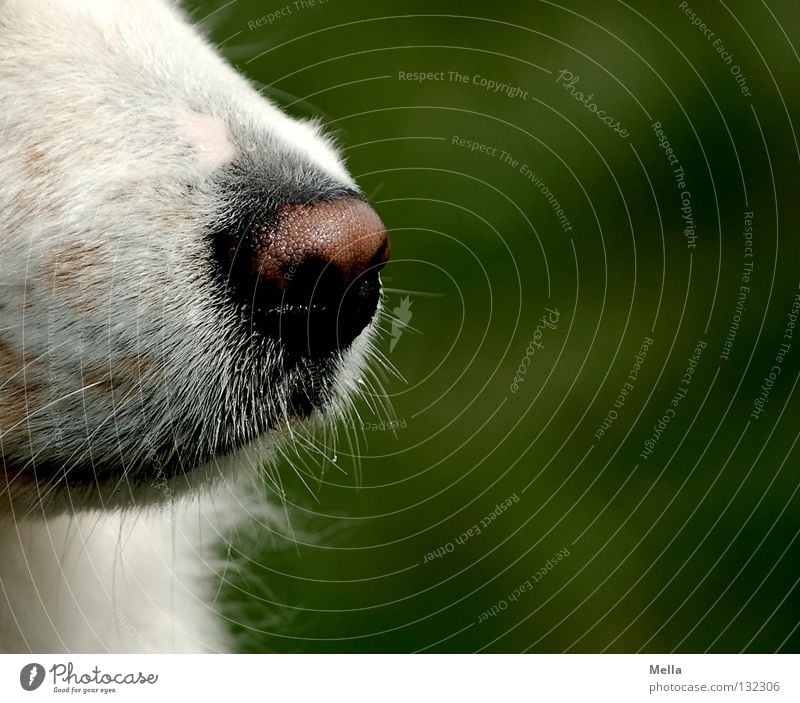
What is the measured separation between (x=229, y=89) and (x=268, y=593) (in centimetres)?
158

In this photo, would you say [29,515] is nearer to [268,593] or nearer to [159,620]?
[159,620]

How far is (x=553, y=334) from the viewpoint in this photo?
2754mm

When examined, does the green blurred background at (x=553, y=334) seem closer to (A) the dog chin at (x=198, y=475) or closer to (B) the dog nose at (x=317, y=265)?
(A) the dog chin at (x=198, y=475)

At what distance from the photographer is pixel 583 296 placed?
2.81 m

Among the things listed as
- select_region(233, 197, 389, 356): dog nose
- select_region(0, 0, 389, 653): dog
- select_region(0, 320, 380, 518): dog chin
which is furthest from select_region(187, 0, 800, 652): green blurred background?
select_region(233, 197, 389, 356): dog nose
